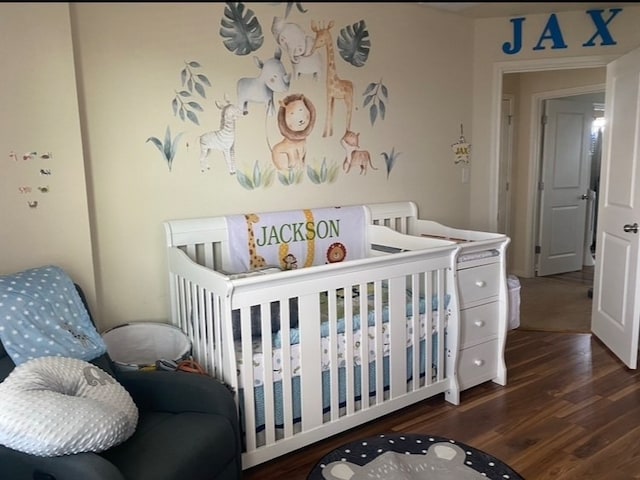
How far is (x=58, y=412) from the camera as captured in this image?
4.49 ft

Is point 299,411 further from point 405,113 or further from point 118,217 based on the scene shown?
point 405,113

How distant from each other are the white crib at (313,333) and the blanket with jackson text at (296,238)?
3.8 inches

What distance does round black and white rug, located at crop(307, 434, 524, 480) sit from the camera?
78.0 inches

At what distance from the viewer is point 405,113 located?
333 cm

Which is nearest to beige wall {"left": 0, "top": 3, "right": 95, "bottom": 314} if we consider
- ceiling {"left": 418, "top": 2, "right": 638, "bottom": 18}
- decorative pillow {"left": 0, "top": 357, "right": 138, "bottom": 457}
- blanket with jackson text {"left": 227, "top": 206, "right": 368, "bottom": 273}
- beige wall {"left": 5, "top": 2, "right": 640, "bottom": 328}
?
beige wall {"left": 5, "top": 2, "right": 640, "bottom": 328}

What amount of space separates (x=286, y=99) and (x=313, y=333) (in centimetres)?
134

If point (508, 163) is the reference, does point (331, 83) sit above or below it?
above

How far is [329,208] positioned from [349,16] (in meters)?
1.14

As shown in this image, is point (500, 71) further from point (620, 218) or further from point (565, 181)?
point (565, 181)

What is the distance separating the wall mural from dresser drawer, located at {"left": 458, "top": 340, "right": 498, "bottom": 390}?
48.6 inches

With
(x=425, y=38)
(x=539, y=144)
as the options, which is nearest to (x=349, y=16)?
(x=425, y=38)

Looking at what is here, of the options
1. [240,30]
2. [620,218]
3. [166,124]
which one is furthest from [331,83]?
[620,218]

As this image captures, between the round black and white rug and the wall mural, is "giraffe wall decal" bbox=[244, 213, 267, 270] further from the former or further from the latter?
the round black and white rug

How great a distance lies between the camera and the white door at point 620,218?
115 inches
